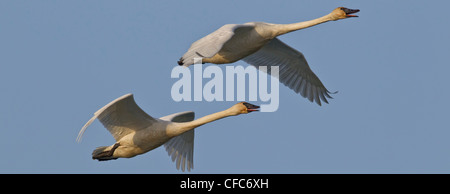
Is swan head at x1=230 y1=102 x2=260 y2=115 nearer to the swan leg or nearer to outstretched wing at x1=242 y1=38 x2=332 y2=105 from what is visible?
the swan leg

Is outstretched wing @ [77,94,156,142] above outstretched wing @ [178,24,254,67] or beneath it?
beneath

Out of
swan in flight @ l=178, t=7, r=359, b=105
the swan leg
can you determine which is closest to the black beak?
swan in flight @ l=178, t=7, r=359, b=105

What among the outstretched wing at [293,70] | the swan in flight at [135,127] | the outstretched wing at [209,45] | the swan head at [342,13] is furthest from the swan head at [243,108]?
the outstretched wing at [293,70]

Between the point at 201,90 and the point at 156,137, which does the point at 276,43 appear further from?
the point at 156,137

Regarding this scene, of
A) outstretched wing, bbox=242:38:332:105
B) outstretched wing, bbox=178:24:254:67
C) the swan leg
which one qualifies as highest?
outstretched wing, bbox=242:38:332:105

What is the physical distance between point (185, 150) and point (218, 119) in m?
2.97

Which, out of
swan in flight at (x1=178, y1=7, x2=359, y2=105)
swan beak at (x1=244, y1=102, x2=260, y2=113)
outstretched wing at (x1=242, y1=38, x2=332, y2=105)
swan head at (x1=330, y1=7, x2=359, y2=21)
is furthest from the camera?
outstretched wing at (x1=242, y1=38, x2=332, y2=105)

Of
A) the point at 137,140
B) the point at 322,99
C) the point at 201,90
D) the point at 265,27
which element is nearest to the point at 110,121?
the point at 137,140

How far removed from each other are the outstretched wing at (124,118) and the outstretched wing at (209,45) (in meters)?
1.73

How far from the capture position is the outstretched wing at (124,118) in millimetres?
20188

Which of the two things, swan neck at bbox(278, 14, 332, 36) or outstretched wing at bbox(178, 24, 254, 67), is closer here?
outstretched wing at bbox(178, 24, 254, 67)

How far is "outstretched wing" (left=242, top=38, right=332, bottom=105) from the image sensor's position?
Answer: 24.4 metres

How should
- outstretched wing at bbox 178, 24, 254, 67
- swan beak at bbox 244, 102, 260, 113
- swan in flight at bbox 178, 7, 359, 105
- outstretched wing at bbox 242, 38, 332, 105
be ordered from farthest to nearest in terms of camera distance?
outstretched wing at bbox 242, 38, 332, 105 < swan beak at bbox 244, 102, 260, 113 < swan in flight at bbox 178, 7, 359, 105 < outstretched wing at bbox 178, 24, 254, 67

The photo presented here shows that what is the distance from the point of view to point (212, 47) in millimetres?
A: 18656
